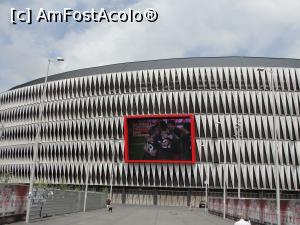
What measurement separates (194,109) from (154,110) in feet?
30.8

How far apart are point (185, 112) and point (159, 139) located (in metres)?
8.63

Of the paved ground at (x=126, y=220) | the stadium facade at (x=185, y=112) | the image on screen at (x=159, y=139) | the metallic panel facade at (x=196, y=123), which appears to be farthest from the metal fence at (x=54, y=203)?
the stadium facade at (x=185, y=112)

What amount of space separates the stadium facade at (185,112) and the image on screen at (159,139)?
2406 millimetres

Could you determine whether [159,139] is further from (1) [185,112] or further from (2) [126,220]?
(2) [126,220]

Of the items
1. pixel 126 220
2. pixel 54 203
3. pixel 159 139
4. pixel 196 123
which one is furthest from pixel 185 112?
pixel 54 203

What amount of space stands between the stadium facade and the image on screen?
241cm

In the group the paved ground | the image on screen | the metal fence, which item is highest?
the image on screen

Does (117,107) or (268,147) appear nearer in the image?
(268,147)

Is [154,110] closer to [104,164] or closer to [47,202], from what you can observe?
[104,164]

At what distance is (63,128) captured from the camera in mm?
105312

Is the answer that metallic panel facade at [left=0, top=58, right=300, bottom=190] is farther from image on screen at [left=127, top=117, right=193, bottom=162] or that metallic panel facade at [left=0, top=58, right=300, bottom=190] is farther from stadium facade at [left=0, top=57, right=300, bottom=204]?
image on screen at [left=127, top=117, right=193, bottom=162]

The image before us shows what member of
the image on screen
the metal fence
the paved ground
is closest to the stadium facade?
the image on screen

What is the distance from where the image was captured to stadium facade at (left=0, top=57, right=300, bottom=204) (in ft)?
296

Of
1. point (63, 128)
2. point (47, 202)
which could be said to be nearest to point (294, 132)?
point (63, 128)
